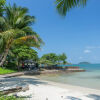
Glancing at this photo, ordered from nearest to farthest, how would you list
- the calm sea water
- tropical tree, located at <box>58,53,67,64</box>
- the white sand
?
1. the white sand
2. the calm sea water
3. tropical tree, located at <box>58,53,67,64</box>

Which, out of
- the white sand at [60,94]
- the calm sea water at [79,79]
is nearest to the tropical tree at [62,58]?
the calm sea water at [79,79]

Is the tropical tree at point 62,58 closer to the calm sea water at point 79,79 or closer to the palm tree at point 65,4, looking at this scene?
the calm sea water at point 79,79

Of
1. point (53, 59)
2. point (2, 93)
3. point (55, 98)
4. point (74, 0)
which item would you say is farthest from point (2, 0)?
point (53, 59)

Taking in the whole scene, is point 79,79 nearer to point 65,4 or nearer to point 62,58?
point 65,4

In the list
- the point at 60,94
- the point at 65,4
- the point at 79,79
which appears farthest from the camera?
the point at 79,79

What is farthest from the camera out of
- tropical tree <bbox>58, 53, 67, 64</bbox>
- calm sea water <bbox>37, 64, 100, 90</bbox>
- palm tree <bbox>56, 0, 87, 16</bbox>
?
tropical tree <bbox>58, 53, 67, 64</bbox>

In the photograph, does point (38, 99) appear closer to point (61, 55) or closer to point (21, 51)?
point (21, 51)

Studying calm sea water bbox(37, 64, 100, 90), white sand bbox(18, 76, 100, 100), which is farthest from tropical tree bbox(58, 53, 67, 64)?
white sand bbox(18, 76, 100, 100)

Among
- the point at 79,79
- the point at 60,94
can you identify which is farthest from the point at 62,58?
the point at 60,94

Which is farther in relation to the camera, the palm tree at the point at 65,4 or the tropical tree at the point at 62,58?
the tropical tree at the point at 62,58

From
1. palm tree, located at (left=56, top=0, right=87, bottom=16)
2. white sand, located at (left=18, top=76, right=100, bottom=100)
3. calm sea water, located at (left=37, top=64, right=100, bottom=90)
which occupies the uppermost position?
palm tree, located at (left=56, top=0, right=87, bottom=16)

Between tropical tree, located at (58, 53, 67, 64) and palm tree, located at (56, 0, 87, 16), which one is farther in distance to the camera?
tropical tree, located at (58, 53, 67, 64)

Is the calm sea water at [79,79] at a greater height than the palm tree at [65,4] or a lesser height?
lesser

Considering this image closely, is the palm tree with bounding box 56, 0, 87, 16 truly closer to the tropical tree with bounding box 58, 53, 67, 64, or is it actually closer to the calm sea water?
the calm sea water
